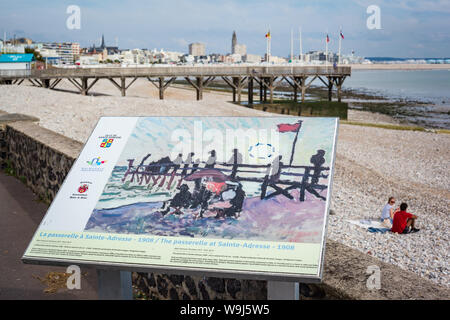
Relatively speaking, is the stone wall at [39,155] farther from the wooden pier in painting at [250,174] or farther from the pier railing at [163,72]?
the pier railing at [163,72]

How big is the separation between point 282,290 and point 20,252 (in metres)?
3.58

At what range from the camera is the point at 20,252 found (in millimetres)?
5441

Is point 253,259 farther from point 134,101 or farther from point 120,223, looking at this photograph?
point 134,101

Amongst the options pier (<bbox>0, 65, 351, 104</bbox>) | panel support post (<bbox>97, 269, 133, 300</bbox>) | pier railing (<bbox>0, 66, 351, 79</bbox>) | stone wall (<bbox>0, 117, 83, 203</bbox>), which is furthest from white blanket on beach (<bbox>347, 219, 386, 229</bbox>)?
pier railing (<bbox>0, 66, 351, 79</bbox>)

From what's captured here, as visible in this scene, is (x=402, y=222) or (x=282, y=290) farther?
(x=402, y=222)

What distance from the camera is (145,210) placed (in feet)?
10.9

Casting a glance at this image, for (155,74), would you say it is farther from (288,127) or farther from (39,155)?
(288,127)

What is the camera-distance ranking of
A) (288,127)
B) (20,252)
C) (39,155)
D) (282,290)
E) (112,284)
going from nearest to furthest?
1. (282,290)
2. (112,284)
3. (288,127)
4. (20,252)
5. (39,155)

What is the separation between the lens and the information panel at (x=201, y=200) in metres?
2.88

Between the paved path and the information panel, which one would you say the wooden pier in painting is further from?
the paved path

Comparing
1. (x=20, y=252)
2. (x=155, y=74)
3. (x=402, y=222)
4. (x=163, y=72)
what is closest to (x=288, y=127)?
(x=20, y=252)
